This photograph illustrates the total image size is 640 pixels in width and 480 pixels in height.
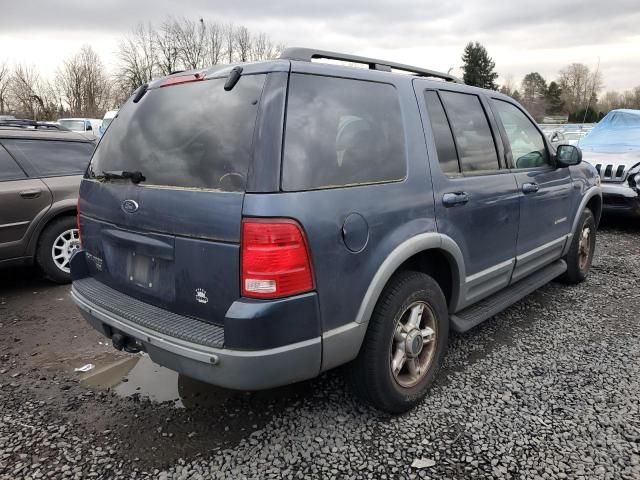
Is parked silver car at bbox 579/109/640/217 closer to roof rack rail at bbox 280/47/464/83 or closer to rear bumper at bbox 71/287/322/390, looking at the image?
roof rack rail at bbox 280/47/464/83

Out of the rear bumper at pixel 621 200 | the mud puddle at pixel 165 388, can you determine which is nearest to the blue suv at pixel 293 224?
the mud puddle at pixel 165 388

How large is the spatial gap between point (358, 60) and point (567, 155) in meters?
2.42

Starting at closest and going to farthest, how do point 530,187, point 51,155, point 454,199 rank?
point 454,199 → point 530,187 → point 51,155

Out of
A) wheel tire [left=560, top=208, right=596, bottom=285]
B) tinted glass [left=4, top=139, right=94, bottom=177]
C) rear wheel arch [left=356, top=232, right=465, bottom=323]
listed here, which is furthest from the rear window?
wheel tire [left=560, top=208, right=596, bottom=285]

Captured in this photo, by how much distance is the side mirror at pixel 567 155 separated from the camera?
4082mm

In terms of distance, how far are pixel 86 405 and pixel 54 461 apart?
0.51 metres

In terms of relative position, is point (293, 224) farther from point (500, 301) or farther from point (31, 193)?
point (31, 193)

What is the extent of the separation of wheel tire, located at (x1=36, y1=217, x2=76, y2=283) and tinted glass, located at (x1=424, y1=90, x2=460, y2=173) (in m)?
3.98

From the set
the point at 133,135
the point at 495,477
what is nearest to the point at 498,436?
the point at 495,477

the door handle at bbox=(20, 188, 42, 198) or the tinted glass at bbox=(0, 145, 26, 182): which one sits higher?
the tinted glass at bbox=(0, 145, 26, 182)

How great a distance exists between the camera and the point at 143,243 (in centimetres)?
239

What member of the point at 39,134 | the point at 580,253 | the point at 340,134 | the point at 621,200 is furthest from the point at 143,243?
the point at 621,200

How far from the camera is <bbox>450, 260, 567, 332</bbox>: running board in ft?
10.1

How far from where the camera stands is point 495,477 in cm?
224
